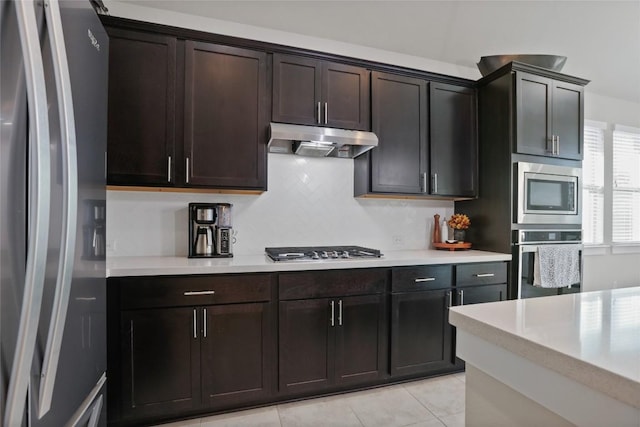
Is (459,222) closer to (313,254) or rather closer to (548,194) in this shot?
(548,194)

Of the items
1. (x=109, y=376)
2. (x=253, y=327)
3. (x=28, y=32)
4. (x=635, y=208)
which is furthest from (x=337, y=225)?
(x=635, y=208)

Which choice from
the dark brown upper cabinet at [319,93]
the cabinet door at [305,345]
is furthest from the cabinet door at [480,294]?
the dark brown upper cabinet at [319,93]

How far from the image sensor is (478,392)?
96cm

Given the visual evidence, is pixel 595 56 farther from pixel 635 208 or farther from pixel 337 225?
pixel 337 225

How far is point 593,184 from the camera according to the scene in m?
3.91

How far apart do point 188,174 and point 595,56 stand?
165 inches

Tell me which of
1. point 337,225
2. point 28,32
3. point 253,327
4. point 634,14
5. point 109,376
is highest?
point 634,14

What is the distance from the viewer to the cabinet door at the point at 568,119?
292 centimetres

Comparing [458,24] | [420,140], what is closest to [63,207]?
[420,140]

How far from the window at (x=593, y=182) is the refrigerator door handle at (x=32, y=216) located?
495 cm

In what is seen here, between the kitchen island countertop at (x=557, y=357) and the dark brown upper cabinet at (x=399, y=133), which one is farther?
the dark brown upper cabinet at (x=399, y=133)

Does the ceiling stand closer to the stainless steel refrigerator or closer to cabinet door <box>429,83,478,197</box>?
cabinet door <box>429,83,478,197</box>

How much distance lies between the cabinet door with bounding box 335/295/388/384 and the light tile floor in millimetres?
140

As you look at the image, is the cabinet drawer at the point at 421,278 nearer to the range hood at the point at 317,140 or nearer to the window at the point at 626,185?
the range hood at the point at 317,140
